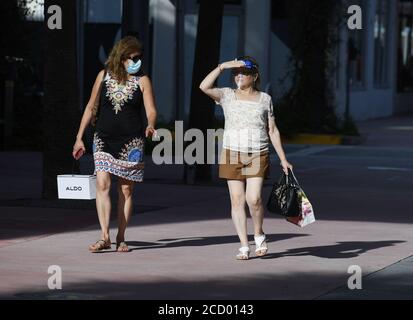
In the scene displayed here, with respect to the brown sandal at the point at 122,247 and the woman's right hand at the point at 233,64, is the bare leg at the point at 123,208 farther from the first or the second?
the woman's right hand at the point at 233,64

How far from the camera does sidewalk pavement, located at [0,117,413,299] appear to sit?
933 centimetres

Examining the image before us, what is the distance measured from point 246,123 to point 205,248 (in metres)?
1.48

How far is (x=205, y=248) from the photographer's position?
38.0ft

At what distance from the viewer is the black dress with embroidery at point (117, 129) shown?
1094 cm

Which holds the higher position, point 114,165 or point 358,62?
point 358,62

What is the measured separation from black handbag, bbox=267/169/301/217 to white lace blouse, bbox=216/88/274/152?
358mm

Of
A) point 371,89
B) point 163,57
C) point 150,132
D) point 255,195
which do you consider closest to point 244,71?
point 150,132

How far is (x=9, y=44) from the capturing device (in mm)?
23469

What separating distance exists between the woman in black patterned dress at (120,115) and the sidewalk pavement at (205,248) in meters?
0.82

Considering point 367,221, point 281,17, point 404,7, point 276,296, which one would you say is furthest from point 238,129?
point 404,7

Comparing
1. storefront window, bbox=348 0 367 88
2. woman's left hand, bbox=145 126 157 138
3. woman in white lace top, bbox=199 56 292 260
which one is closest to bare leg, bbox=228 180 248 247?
woman in white lace top, bbox=199 56 292 260

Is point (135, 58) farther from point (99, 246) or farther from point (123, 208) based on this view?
point (99, 246)

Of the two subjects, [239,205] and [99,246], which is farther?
[99,246]

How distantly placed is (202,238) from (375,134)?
19252 millimetres
